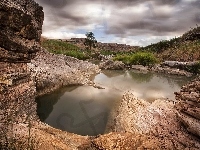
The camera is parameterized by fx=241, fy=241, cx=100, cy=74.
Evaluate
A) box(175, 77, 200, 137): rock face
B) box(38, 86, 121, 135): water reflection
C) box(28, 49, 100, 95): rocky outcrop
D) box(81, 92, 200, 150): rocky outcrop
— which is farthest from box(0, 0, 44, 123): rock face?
box(175, 77, 200, 137): rock face

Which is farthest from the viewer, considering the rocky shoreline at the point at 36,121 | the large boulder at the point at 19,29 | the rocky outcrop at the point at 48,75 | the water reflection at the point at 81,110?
the rocky outcrop at the point at 48,75

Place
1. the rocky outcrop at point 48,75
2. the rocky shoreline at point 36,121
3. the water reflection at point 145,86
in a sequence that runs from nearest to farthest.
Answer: the rocky shoreline at point 36,121 < the rocky outcrop at point 48,75 < the water reflection at point 145,86

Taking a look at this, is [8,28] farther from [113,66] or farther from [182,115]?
[113,66]

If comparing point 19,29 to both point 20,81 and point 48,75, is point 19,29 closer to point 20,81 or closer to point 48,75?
point 20,81

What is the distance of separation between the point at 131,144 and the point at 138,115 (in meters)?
4.25

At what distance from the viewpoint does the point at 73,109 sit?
14438 millimetres

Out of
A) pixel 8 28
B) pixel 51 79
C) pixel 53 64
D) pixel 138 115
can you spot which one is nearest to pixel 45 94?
pixel 51 79

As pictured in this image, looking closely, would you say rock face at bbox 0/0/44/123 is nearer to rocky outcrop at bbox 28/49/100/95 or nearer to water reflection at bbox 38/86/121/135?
water reflection at bbox 38/86/121/135

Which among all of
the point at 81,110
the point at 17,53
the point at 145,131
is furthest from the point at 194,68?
the point at 17,53

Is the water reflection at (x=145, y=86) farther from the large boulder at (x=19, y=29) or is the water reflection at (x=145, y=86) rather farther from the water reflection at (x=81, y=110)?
the large boulder at (x=19, y=29)

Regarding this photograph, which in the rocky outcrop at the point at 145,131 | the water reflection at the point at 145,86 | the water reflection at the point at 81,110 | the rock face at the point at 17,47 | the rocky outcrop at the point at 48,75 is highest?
the rock face at the point at 17,47

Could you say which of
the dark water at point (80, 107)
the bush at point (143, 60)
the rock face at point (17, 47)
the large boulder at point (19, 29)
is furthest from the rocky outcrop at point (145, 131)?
the bush at point (143, 60)

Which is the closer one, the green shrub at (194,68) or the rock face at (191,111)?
the rock face at (191,111)

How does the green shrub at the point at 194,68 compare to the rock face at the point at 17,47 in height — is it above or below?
below
